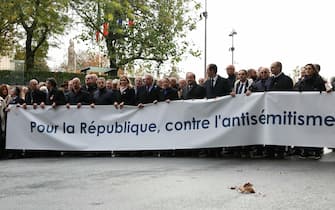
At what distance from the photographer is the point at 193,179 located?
7.77 meters

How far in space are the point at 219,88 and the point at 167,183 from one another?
392cm

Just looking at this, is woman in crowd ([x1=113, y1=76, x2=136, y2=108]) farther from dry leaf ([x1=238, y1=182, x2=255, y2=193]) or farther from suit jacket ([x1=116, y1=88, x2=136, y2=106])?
dry leaf ([x1=238, y1=182, x2=255, y2=193])

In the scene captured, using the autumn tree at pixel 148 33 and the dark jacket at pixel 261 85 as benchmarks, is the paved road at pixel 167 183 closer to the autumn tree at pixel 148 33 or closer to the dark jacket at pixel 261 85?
the dark jacket at pixel 261 85

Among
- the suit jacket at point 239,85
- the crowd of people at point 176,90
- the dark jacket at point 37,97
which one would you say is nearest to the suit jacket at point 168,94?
the crowd of people at point 176,90

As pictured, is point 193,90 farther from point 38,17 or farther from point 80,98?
point 38,17

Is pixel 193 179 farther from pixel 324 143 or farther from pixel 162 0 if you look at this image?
pixel 162 0

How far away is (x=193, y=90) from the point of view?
11281 millimetres

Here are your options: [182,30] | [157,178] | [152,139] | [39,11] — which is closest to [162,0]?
[182,30]

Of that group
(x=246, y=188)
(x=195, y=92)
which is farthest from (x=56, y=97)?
(x=246, y=188)

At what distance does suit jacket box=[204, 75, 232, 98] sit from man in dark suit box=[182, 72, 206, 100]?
22cm

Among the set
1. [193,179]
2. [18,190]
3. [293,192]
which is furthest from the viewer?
[193,179]

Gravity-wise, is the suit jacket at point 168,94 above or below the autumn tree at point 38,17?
below

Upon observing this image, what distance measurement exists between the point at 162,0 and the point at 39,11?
12727 mm

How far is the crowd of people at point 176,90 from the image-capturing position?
10.4 meters
